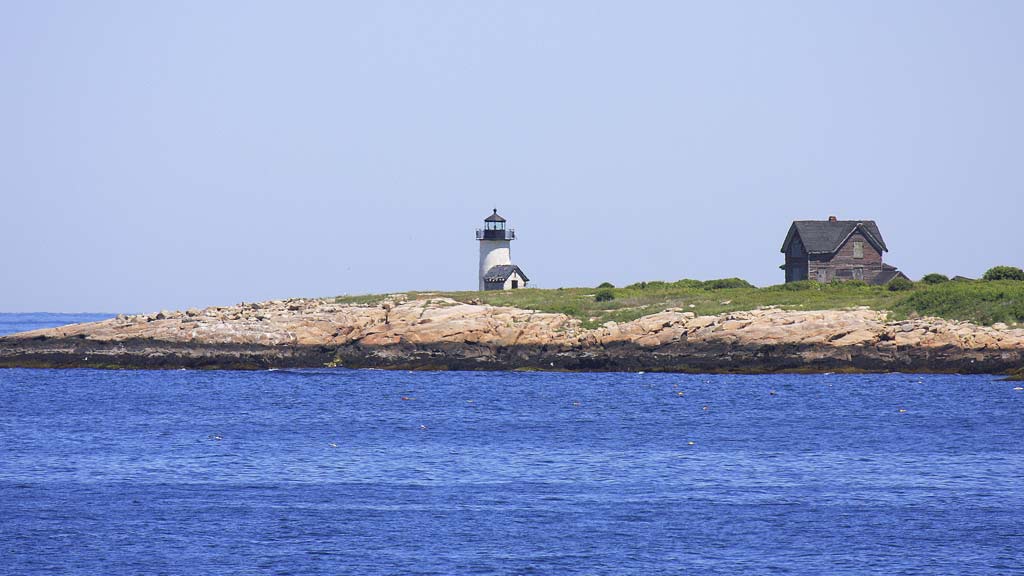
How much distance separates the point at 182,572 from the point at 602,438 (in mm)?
22861

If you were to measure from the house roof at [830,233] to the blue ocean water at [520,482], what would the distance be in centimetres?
3185

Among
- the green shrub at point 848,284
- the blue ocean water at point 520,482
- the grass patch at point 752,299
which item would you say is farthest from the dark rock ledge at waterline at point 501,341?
the green shrub at point 848,284

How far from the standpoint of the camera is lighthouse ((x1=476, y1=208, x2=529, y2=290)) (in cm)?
10612

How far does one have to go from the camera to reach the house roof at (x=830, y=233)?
93500 mm

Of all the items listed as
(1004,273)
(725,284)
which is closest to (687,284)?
(725,284)

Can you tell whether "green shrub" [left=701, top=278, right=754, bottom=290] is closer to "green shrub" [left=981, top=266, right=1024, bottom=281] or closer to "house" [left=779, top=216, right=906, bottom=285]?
"house" [left=779, top=216, right=906, bottom=285]

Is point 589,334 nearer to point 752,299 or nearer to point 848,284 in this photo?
point 752,299

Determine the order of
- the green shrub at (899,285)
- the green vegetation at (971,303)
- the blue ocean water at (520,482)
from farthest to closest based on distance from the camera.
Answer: the green shrub at (899,285), the green vegetation at (971,303), the blue ocean water at (520,482)

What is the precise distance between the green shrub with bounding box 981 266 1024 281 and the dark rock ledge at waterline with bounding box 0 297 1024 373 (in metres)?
16.9

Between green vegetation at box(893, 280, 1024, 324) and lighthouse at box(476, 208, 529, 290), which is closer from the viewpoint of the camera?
green vegetation at box(893, 280, 1024, 324)

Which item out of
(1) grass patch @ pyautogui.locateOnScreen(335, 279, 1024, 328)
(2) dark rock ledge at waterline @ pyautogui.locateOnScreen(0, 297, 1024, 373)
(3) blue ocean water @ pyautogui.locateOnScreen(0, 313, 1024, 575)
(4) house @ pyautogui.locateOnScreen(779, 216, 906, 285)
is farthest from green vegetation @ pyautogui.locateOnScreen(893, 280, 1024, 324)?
(4) house @ pyautogui.locateOnScreen(779, 216, 906, 285)

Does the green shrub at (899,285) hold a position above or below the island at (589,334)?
above

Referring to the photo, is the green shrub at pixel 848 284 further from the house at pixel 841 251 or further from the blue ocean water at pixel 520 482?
the blue ocean water at pixel 520 482

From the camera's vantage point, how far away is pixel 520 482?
35031 mm
